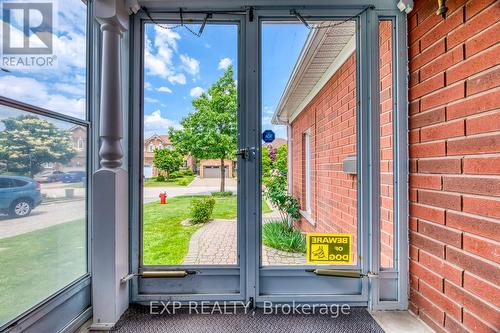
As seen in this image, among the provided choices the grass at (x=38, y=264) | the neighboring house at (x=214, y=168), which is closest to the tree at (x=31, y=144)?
the grass at (x=38, y=264)

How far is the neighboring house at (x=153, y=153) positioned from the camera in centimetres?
187

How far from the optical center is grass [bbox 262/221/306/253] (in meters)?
1.87

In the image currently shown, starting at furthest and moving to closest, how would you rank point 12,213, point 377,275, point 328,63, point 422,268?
1. point 328,63
2. point 377,275
3. point 422,268
4. point 12,213

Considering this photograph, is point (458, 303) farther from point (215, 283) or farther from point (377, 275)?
point (215, 283)

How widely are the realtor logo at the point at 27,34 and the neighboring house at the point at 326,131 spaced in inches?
59.4

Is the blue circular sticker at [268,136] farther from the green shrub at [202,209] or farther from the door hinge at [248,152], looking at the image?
the green shrub at [202,209]

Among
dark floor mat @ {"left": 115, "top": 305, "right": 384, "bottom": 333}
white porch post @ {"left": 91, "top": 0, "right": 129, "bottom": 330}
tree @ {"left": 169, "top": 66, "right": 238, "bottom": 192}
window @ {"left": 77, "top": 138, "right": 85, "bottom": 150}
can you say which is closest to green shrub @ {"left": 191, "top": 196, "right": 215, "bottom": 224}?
tree @ {"left": 169, "top": 66, "right": 238, "bottom": 192}

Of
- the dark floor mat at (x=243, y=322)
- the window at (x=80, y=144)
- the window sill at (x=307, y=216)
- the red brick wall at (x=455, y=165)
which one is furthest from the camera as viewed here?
the window sill at (x=307, y=216)

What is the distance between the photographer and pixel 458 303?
134 centimetres

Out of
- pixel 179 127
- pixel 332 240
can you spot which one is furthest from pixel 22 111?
pixel 332 240

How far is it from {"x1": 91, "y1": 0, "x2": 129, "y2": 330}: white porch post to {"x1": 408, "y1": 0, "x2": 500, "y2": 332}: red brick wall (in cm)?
199

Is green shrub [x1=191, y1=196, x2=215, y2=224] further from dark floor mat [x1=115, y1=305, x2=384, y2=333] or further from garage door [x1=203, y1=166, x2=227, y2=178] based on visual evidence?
dark floor mat [x1=115, y1=305, x2=384, y2=333]

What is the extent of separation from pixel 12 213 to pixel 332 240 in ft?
6.33

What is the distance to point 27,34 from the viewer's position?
1.39m
